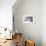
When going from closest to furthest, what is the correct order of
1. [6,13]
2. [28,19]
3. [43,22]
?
[6,13]
[43,22]
[28,19]

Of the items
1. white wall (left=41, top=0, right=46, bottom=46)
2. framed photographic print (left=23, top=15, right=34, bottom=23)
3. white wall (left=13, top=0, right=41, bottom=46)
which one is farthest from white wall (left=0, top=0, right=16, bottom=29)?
white wall (left=41, top=0, right=46, bottom=46)

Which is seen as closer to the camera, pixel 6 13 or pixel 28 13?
pixel 6 13

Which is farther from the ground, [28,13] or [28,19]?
[28,13]

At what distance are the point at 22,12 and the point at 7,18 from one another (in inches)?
35.8

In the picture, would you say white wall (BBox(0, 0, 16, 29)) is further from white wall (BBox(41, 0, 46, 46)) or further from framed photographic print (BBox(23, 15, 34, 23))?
Answer: white wall (BBox(41, 0, 46, 46))

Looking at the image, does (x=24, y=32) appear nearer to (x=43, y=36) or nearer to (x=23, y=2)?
(x=43, y=36)

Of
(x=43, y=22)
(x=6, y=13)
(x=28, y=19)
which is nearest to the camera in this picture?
(x=6, y=13)

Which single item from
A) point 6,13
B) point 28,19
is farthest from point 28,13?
point 6,13

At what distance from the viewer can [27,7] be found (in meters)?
4.54

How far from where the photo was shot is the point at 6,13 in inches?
150

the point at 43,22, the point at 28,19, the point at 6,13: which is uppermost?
the point at 6,13

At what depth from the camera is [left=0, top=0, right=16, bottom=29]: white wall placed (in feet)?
12.3

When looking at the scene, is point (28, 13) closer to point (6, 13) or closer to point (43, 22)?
point (43, 22)

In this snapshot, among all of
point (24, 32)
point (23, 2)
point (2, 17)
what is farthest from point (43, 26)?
point (2, 17)
